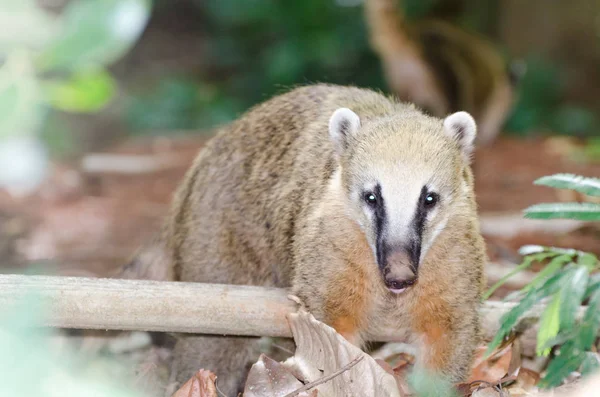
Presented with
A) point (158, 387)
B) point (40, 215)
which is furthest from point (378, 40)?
point (158, 387)

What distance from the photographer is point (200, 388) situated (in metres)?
3.38

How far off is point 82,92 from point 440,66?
24.6ft

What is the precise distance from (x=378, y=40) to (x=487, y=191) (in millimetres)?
1923

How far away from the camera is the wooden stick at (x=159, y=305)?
3141 millimetres

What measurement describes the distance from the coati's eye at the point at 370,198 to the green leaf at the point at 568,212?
63cm

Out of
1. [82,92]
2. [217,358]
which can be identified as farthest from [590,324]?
[217,358]

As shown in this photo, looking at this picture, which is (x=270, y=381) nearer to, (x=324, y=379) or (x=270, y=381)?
(x=270, y=381)

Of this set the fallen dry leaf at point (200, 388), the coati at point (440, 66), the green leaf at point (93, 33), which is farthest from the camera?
the coati at point (440, 66)

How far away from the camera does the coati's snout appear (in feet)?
9.51

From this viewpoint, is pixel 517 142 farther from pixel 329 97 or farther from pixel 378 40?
pixel 329 97

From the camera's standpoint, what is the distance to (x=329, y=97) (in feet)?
13.9

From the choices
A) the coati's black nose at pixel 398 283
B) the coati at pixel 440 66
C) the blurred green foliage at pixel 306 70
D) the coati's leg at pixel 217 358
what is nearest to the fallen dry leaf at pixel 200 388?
the coati's leg at pixel 217 358

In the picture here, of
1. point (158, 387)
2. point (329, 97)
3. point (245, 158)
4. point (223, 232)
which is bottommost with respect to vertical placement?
point (158, 387)

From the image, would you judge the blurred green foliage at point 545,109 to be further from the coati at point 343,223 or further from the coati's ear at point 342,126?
the coati's ear at point 342,126
